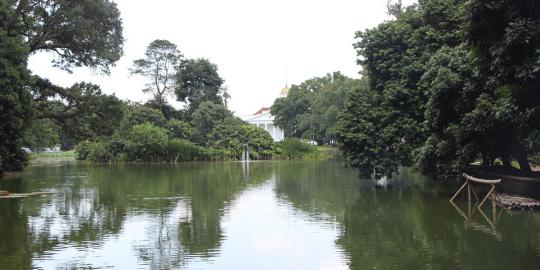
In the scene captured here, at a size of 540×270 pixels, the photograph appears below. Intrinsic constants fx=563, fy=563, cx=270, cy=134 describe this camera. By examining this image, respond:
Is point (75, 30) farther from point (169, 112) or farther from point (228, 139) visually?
point (169, 112)

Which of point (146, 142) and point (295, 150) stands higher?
point (146, 142)

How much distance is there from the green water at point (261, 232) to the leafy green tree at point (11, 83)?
3726 mm

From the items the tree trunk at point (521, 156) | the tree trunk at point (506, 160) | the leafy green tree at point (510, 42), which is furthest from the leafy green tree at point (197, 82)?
the leafy green tree at point (510, 42)

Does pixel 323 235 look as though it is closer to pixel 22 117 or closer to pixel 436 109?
pixel 436 109

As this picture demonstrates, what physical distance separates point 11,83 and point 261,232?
14783mm

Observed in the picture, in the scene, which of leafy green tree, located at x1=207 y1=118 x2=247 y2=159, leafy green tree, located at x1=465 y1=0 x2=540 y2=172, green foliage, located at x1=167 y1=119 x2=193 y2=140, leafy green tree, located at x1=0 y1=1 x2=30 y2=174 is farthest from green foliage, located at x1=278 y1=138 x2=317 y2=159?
leafy green tree, located at x1=465 y1=0 x2=540 y2=172

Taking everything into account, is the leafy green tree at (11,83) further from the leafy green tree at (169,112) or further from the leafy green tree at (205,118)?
the leafy green tree at (169,112)

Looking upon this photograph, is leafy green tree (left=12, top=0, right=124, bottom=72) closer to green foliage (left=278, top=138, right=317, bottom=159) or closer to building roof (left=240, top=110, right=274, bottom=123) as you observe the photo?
green foliage (left=278, top=138, right=317, bottom=159)

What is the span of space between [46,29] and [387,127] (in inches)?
757

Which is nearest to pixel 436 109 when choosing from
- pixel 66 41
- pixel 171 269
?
pixel 171 269

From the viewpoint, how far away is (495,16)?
9570mm

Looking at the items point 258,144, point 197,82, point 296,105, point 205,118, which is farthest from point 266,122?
point 258,144

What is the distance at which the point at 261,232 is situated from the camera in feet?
45.8

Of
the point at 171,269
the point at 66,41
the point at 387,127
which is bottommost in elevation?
the point at 171,269
